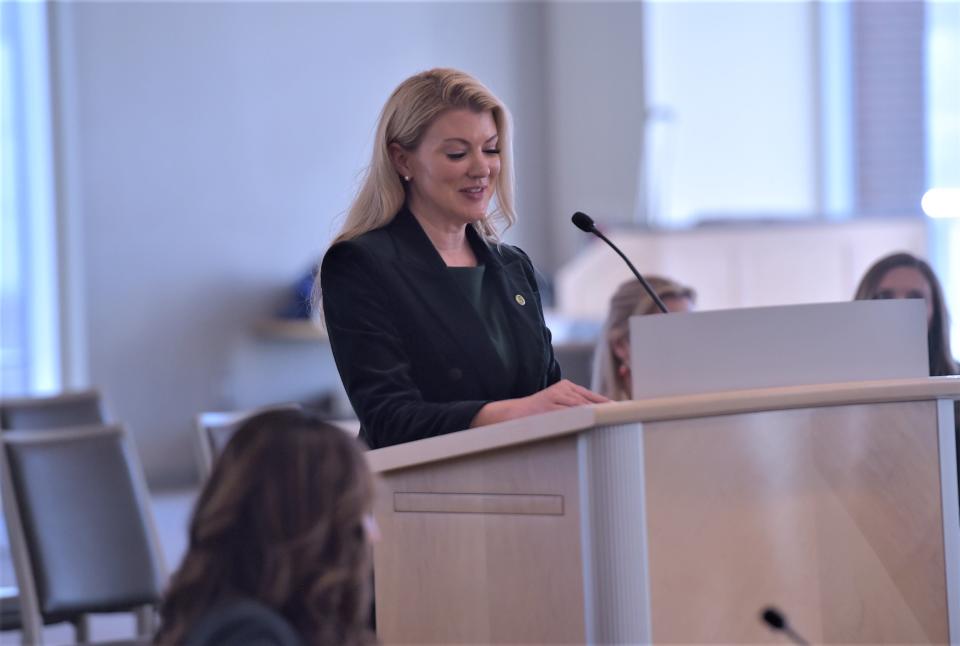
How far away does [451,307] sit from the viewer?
2135 millimetres

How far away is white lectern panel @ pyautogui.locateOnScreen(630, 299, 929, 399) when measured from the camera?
5.75ft

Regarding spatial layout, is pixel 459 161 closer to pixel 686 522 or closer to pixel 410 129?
pixel 410 129

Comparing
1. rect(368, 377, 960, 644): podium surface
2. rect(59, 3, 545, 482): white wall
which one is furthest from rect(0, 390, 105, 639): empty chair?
rect(59, 3, 545, 482): white wall

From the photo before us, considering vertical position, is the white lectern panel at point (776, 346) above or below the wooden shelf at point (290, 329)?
above

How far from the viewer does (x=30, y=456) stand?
3441 millimetres

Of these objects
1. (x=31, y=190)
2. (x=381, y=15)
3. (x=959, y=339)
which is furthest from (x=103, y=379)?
(x=959, y=339)

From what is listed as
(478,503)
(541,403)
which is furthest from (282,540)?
(541,403)

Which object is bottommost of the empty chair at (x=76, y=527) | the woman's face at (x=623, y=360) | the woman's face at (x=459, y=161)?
the empty chair at (x=76, y=527)

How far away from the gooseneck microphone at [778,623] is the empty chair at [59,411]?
3.25 m

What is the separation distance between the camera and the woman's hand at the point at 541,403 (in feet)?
5.89

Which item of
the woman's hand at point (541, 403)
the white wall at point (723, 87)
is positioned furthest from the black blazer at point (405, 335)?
the white wall at point (723, 87)

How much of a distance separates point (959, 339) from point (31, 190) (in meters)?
5.76

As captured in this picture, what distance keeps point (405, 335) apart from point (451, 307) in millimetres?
88

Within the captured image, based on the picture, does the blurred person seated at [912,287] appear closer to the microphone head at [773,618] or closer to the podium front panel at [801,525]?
the podium front panel at [801,525]
